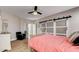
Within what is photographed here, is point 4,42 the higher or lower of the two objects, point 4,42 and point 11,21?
the lower

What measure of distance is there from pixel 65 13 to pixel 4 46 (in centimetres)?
252

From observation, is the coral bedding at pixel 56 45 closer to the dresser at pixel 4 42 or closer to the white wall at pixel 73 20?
the white wall at pixel 73 20

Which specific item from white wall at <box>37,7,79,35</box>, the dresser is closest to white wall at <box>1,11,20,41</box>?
the dresser

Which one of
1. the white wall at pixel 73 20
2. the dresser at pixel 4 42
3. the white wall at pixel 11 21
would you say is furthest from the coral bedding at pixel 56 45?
the white wall at pixel 11 21

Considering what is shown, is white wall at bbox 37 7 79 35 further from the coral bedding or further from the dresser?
the dresser

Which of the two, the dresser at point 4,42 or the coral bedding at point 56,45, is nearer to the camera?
the coral bedding at point 56,45

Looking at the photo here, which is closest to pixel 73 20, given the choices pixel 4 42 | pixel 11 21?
pixel 4 42

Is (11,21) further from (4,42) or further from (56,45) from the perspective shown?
(56,45)

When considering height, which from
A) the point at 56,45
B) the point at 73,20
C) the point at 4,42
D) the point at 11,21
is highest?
the point at 11,21

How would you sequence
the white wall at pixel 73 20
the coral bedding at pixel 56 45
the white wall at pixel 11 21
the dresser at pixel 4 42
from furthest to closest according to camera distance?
the white wall at pixel 11 21
the dresser at pixel 4 42
the white wall at pixel 73 20
the coral bedding at pixel 56 45

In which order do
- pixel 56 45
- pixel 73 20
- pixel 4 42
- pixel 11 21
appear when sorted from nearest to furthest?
pixel 56 45, pixel 73 20, pixel 4 42, pixel 11 21

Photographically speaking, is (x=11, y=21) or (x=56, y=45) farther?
(x=11, y=21)
